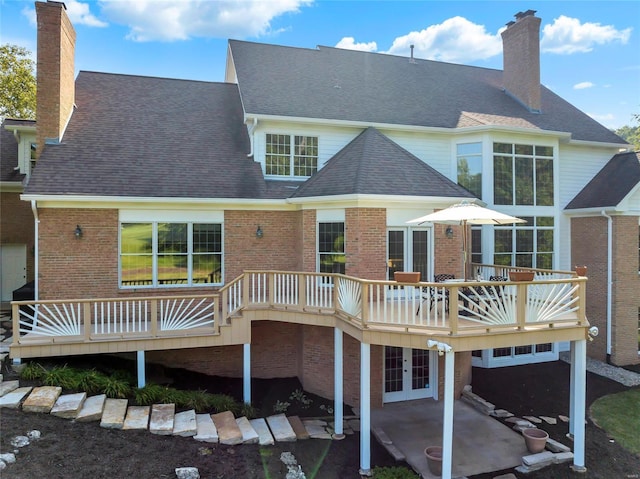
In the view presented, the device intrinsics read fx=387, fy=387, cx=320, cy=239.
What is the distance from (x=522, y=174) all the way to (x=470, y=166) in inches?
75.1

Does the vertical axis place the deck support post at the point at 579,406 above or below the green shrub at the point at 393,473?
above

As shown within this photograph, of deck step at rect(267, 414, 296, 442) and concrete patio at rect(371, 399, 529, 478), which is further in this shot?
deck step at rect(267, 414, 296, 442)

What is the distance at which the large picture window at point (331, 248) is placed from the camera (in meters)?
10.8

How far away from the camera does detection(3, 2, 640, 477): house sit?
9.28m

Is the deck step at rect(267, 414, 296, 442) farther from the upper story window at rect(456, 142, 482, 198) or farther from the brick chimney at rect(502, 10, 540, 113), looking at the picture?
the brick chimney at rect(502, 10, 540, 113)

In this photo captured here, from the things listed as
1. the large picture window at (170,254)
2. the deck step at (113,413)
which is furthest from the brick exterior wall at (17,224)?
the deck step at (113,413)

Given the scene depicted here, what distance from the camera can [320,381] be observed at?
36.4 ft

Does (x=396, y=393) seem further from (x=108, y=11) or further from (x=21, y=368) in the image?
(x=108, y=11)

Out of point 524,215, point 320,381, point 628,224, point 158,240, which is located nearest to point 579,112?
point 628,224

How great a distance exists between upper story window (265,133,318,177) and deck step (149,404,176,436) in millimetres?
7410

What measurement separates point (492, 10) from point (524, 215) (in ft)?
28.7

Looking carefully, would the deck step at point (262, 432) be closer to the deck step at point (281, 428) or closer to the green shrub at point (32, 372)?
the deck step at point (281, 428)

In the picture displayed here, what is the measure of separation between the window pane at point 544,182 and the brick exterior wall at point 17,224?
64.3ft

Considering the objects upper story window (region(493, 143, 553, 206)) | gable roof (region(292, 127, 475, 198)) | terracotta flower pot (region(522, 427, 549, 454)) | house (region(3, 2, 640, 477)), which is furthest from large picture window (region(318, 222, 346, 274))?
upper story window (region(493, 143, 553, 206))
